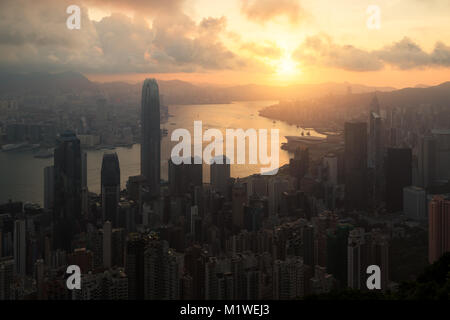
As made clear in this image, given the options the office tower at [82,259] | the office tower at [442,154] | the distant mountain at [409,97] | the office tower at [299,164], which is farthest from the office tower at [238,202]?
the office tower at [442,154]

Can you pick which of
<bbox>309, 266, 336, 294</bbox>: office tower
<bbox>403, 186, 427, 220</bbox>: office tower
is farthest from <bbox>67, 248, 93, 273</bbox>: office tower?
<bbox>403, 186, 427, 220</bbox>: office tower

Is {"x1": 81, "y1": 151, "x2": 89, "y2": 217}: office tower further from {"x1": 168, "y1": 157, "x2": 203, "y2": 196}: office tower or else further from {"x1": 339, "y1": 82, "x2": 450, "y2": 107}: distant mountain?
{"x1": 339, "y1": 82, "x2": 450, "y2": 107}: distant mountain

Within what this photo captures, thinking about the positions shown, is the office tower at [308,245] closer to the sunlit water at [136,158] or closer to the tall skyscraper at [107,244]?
the tall skyscraper at [107,244]

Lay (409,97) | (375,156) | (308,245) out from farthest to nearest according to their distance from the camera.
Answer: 1. (375,156)
2. (409,97)
3. (308,245)

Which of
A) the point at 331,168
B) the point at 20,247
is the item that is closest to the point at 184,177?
the point at 20,247

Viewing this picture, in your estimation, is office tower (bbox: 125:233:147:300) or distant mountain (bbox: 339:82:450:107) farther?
distant mountain (bbox: 339:82:450:107)

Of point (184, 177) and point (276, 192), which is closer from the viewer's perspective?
point (276, 192)

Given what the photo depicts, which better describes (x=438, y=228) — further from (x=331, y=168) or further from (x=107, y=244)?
(x=107, y=244)
